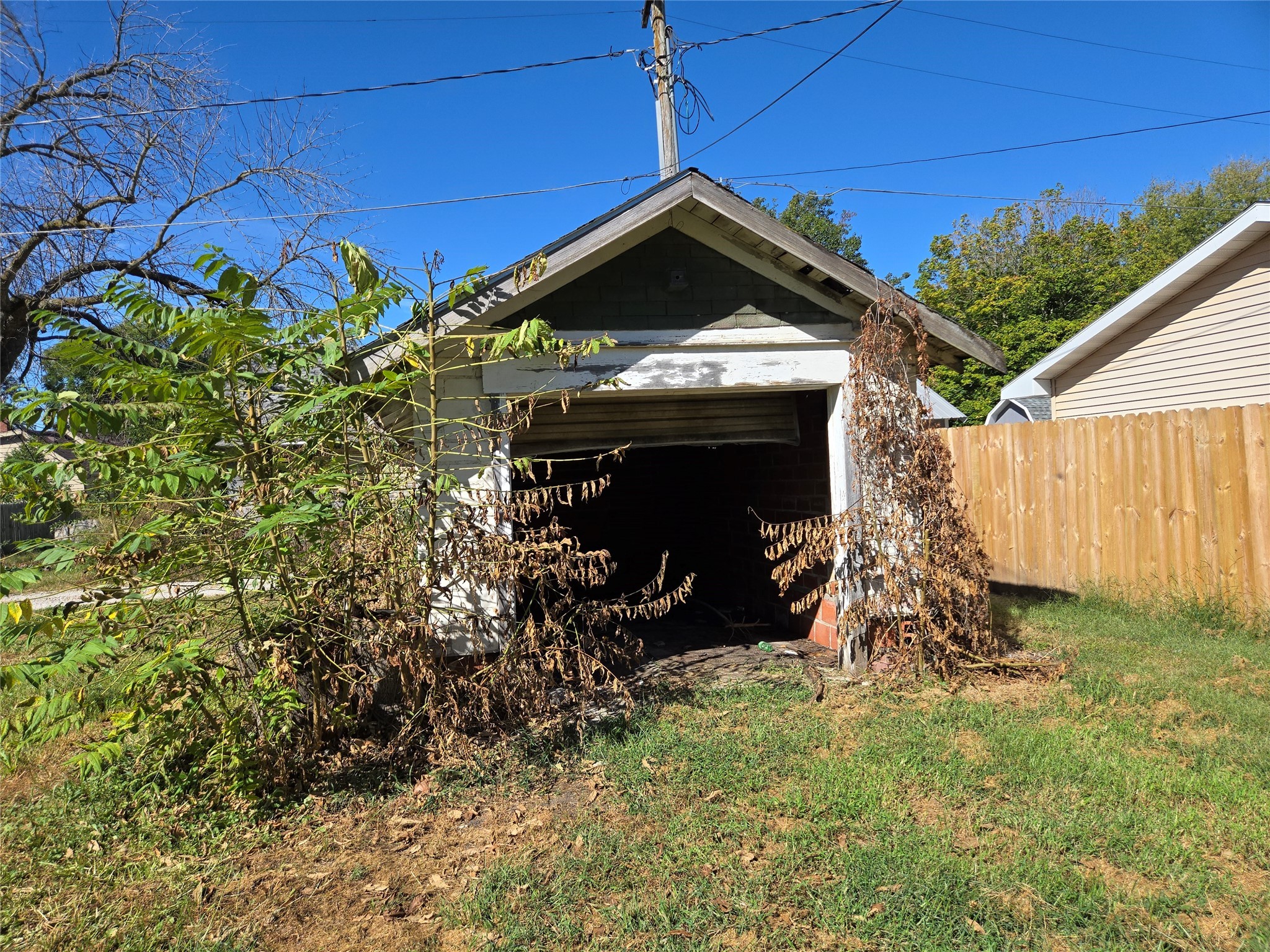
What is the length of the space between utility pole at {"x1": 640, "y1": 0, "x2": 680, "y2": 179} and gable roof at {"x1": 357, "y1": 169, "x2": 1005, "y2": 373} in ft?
18.7

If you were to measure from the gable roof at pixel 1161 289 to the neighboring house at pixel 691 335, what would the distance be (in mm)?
5565

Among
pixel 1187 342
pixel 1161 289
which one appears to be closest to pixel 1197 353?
pixel 1187 342

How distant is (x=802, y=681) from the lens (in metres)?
6.05

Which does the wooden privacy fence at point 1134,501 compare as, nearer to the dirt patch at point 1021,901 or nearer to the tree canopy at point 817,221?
the dirt patch at point 1021,901

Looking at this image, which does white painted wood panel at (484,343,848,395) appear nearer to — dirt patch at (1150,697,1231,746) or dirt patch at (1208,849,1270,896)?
dirt patch at (1150,697,1231,746)

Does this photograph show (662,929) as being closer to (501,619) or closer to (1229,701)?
(501,619)

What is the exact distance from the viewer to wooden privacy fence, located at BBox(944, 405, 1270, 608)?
6.64 m

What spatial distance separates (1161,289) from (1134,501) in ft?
15.4

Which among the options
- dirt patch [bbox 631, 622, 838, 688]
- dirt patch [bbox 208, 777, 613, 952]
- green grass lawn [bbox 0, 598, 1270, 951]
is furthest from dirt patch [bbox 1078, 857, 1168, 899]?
dirt patch [bbox 631, 622, 838, 688]

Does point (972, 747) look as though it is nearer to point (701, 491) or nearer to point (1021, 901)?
point (1021, 901)

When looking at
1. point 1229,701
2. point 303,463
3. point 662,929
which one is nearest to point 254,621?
point 303,463

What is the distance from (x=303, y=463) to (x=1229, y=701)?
5889 mm

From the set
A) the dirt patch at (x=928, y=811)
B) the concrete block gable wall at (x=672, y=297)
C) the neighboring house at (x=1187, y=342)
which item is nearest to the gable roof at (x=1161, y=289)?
the neighboring house at (x=1187, y=342)

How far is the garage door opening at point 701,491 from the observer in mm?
6711
